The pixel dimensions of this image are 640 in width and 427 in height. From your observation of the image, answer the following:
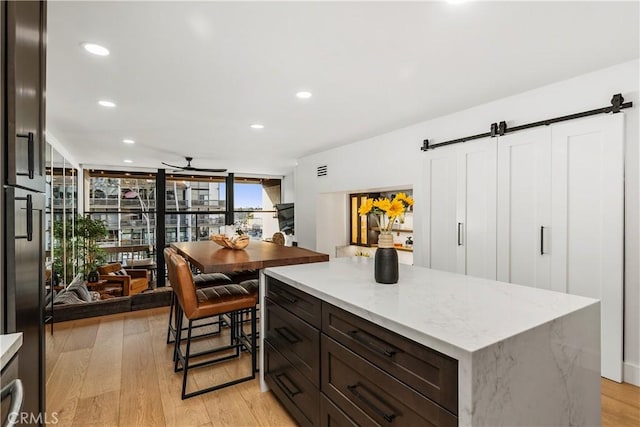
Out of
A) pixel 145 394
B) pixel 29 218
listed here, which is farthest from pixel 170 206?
pixel 29 218

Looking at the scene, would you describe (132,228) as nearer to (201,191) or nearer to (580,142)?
(201,191)

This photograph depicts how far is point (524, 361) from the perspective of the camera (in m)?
1.11

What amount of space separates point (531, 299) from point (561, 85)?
88.5 inches

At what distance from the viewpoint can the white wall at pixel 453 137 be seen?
98.3 inches

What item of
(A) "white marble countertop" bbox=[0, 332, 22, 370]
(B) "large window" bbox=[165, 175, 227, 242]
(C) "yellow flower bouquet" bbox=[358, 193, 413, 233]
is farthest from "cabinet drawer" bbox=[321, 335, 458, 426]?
(B) "large window" bbox=[165, 175, 227, 242]

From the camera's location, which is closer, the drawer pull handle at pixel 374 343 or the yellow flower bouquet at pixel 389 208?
the drawer pull handle at pixel 374 343

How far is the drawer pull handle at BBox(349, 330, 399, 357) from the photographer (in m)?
1.26

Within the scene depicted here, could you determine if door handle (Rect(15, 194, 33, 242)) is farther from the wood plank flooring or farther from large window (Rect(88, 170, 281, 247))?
large window (Rect(88, 170, 281, 247))

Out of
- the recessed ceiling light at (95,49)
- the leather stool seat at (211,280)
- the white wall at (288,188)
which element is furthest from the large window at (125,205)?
the recessed ceiling light at (95,49)

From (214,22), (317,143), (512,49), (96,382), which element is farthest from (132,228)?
(512,49)

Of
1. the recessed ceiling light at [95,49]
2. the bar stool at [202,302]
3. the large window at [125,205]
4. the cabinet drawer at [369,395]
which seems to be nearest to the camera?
the cabinet drawer at [369,395]

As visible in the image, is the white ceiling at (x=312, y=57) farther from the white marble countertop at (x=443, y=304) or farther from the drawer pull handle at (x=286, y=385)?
the drawer pull handle at (x=286, y=385)

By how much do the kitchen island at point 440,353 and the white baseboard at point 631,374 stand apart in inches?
64.1

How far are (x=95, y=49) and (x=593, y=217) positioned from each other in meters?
3.79
